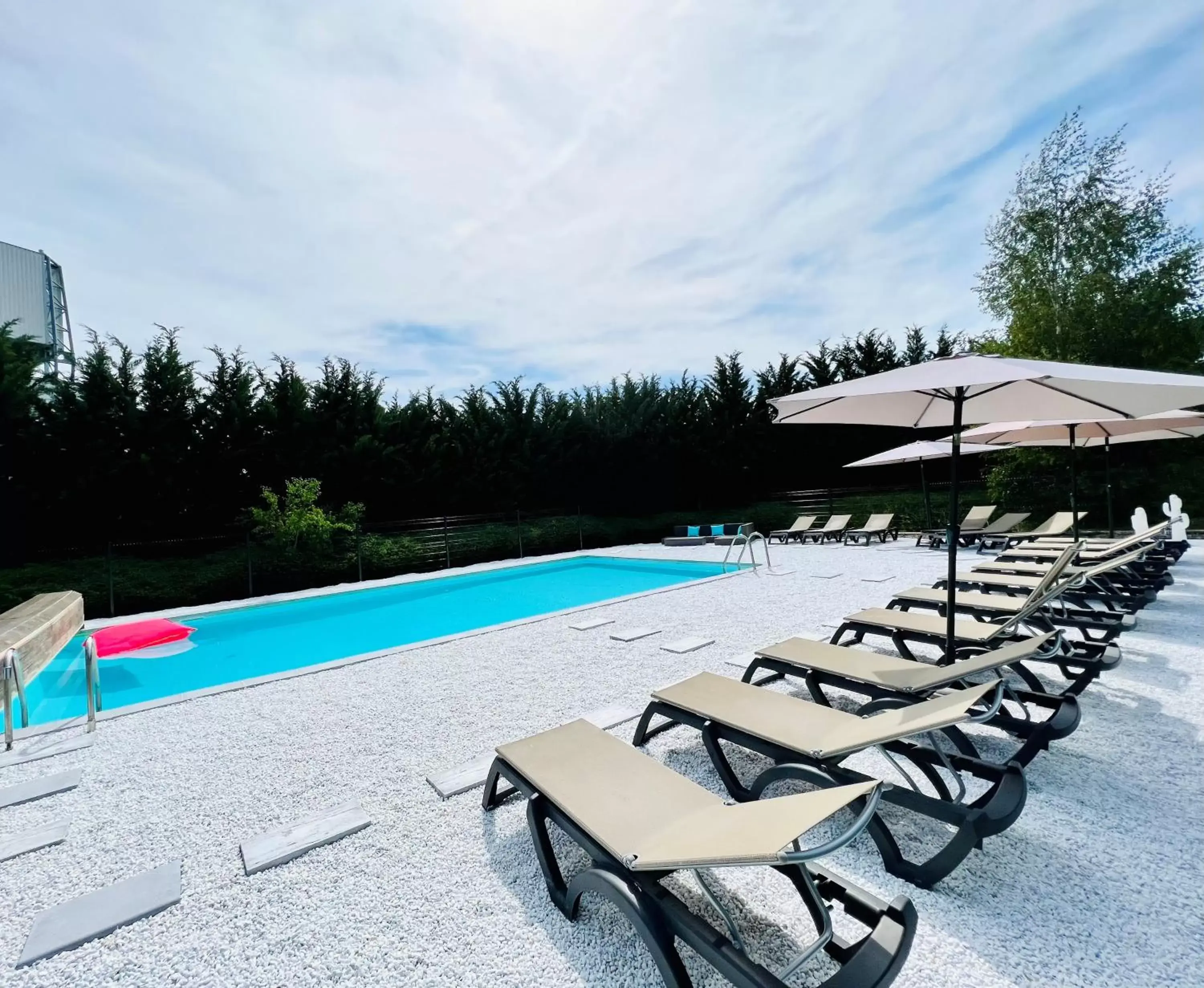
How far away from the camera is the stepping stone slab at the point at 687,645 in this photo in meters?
5.28

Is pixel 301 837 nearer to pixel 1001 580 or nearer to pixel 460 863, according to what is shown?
pixel 460 863

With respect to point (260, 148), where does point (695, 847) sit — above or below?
below

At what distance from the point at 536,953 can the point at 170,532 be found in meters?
13.0

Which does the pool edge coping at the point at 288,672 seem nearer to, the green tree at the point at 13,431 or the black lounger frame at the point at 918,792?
the green tree at the point at 13,431

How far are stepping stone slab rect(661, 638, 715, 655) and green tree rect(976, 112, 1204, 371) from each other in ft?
44.9

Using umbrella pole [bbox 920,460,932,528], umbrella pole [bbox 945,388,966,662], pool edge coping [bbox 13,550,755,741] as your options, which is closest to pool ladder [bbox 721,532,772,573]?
pool edge coping [bbox 13,550,755,741]

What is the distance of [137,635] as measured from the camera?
25.0 feet

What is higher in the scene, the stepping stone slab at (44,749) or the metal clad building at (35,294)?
the metal clad building at (35,294)

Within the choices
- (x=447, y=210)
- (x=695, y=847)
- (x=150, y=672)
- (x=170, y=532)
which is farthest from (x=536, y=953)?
(x=170, y=532)

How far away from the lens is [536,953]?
1.83 meters

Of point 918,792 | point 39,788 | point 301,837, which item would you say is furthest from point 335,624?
point 918,792

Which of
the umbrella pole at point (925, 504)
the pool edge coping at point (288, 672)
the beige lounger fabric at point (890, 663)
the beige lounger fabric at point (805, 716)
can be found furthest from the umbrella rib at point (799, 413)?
the umbrella pole at point (925, 504)

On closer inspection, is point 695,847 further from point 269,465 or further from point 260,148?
point 269,465

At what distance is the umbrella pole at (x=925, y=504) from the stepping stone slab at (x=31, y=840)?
42.2ft
